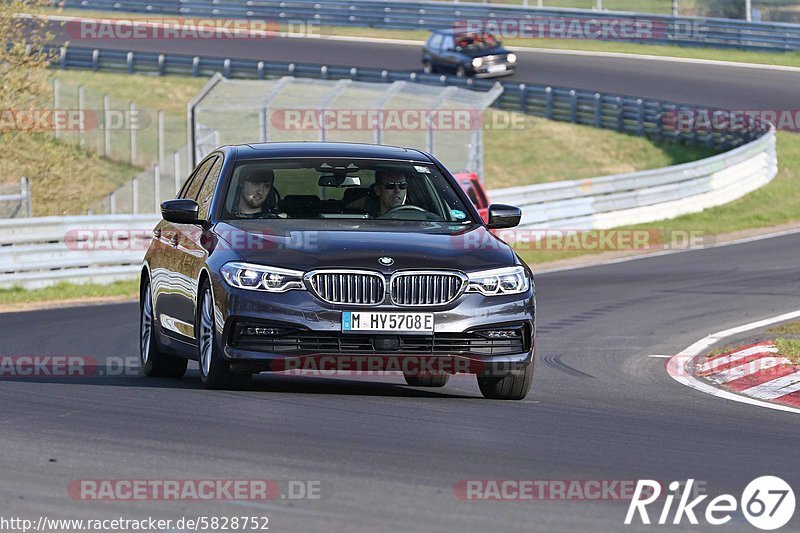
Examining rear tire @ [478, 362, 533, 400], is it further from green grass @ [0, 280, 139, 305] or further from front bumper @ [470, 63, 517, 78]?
front bumper @ [470, 63, 517, 78]

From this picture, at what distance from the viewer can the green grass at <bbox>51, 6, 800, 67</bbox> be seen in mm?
49438

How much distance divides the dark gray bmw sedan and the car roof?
2cm

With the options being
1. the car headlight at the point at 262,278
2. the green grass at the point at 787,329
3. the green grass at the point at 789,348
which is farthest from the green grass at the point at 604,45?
the car headlight at the point at 262,278

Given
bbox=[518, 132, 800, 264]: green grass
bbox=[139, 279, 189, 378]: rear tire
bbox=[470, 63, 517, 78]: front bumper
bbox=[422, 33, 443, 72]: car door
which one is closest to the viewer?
bbox=[139, 279, 189, 378]: rear tire

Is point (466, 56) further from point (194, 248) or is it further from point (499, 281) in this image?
point (499, 281)

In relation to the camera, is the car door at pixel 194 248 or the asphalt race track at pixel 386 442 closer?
the asphalt race track at pixel 386 442

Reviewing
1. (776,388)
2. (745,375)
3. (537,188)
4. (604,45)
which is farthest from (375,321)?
(604,45)

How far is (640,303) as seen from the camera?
18812 millimetres

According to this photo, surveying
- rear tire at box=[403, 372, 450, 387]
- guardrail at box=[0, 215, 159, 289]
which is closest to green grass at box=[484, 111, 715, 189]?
guardrail at box=[0, 215, 159, 289]

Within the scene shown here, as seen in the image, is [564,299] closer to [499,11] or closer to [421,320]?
[421,320]

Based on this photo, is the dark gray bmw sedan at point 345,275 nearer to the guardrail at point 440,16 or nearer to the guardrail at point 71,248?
the guardrail at point 71,248

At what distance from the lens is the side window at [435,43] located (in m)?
49.0

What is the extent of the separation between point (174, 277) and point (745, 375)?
4.44 meters

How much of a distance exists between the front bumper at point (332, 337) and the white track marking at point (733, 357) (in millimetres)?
3957
